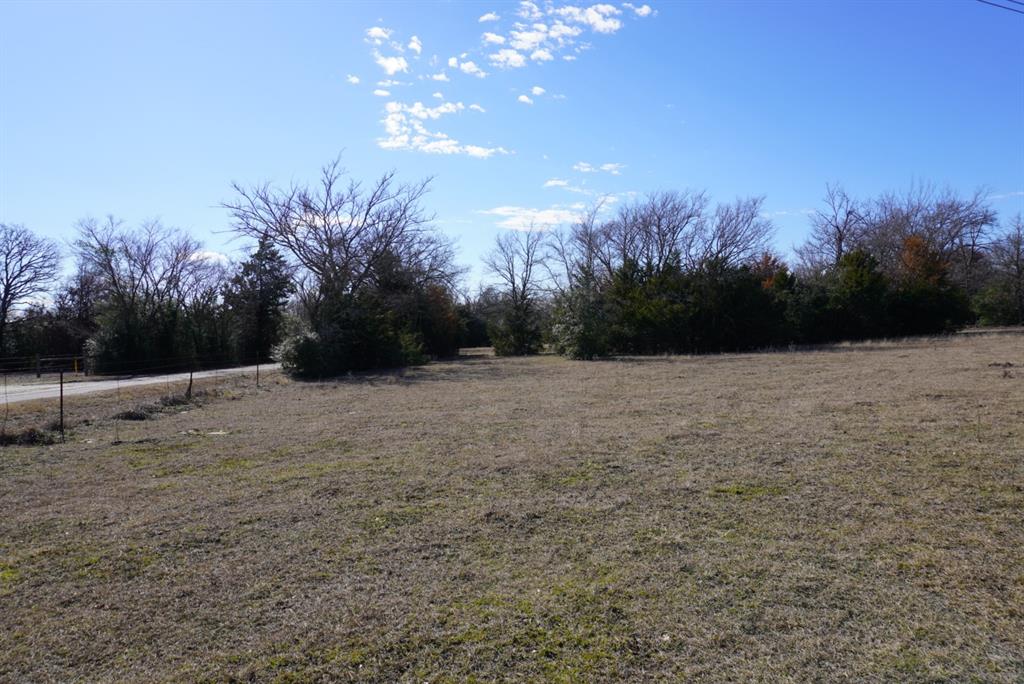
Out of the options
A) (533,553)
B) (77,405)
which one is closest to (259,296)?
(77,405)

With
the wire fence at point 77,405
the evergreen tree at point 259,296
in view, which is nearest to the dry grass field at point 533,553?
the wire fence at point 77,405

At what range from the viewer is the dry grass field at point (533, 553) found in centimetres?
303

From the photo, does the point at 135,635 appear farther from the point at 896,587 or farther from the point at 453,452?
the point at 453,452

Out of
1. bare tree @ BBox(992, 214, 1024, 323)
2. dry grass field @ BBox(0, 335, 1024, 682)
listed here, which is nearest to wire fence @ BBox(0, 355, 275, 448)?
dry grass field @ BBox(0, 335, 1024, 682)

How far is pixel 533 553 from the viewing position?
4.37 meters

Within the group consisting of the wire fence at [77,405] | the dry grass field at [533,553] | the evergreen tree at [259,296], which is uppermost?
the evergreen tree at [259,296]

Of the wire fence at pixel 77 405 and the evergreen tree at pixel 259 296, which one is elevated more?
the evergreen tree at pixel 259 296

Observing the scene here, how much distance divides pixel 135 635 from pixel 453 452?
15.8 ft

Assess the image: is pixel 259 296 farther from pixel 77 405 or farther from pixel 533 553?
pixel 533 553

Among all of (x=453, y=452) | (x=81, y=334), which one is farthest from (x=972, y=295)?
(x=81, y=334)

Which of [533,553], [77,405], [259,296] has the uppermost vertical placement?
[259,296]

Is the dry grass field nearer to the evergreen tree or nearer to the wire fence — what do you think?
the wire fence

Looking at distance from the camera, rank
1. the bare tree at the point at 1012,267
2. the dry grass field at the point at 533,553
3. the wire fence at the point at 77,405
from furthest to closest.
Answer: the bare tree at the point at 1012,267 → the wire fence at the point at 77,405 → the dry grass field at the point at 533,553

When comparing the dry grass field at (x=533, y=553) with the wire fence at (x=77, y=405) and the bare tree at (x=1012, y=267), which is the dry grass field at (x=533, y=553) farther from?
the bare tree at (x=1012, y=267)
